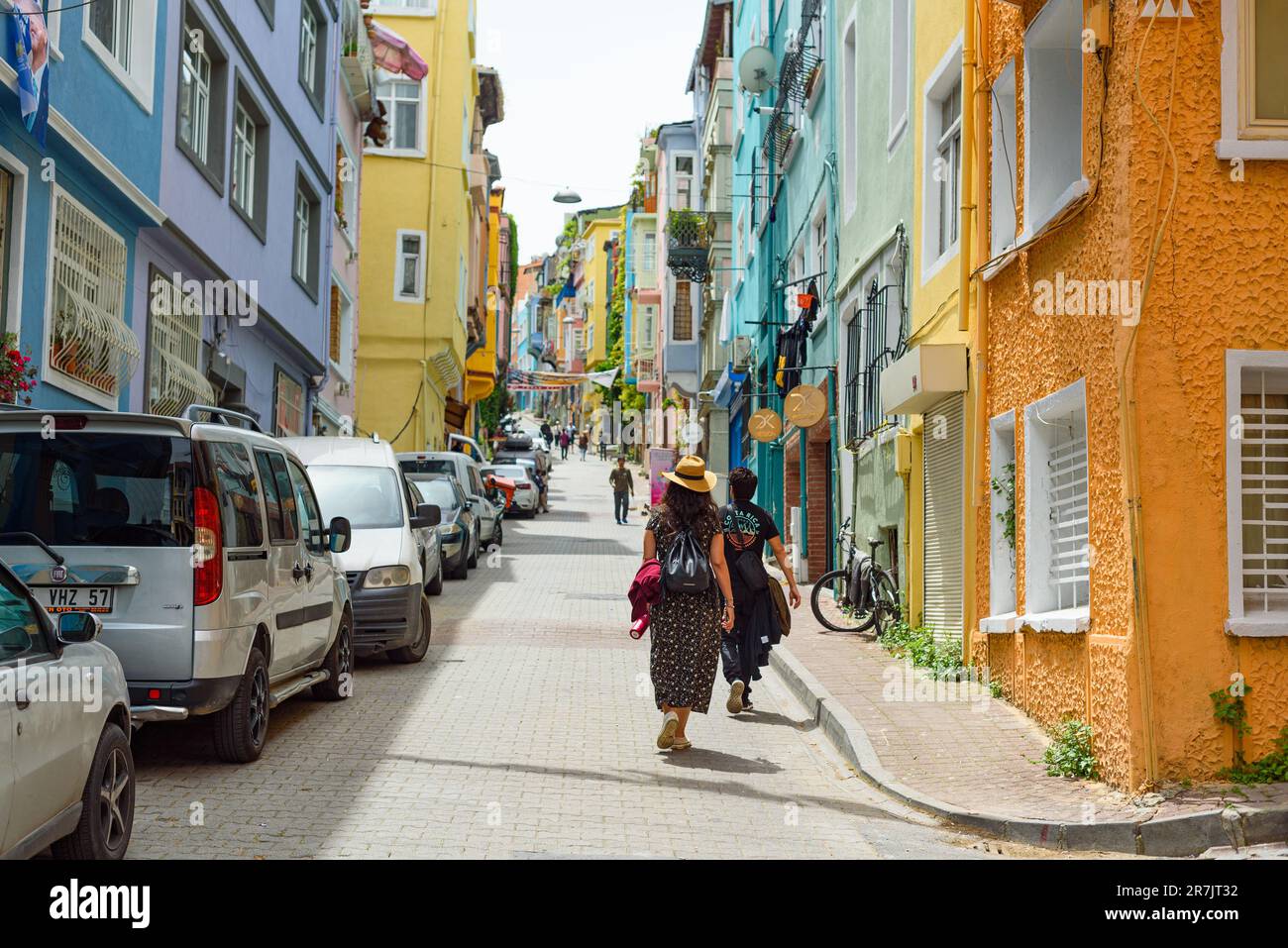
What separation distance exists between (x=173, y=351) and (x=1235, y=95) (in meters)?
11.7

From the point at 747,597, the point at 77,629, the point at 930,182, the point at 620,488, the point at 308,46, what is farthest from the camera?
the point at 620,488

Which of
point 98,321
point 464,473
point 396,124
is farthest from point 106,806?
point 396,124

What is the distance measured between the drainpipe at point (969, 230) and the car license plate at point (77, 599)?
654cm

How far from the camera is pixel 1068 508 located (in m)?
9.57

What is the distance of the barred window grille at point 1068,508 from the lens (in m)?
9.29

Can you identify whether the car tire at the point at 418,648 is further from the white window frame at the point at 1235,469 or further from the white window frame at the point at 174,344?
the white window frame at the point at 1235,469

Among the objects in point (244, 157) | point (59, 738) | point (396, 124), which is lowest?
point (59, 738)

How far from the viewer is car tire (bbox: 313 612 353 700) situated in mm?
10617

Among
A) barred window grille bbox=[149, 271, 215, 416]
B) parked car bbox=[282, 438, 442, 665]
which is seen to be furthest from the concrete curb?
barred window grille bbox=[149, 271, 215, 416]

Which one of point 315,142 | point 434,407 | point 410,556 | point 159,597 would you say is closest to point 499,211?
point 434,407

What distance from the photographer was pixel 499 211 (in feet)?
229

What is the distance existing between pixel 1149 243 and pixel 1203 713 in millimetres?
2481

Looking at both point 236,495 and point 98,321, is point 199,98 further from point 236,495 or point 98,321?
point 236,495

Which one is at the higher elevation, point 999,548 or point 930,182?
point 930,182
